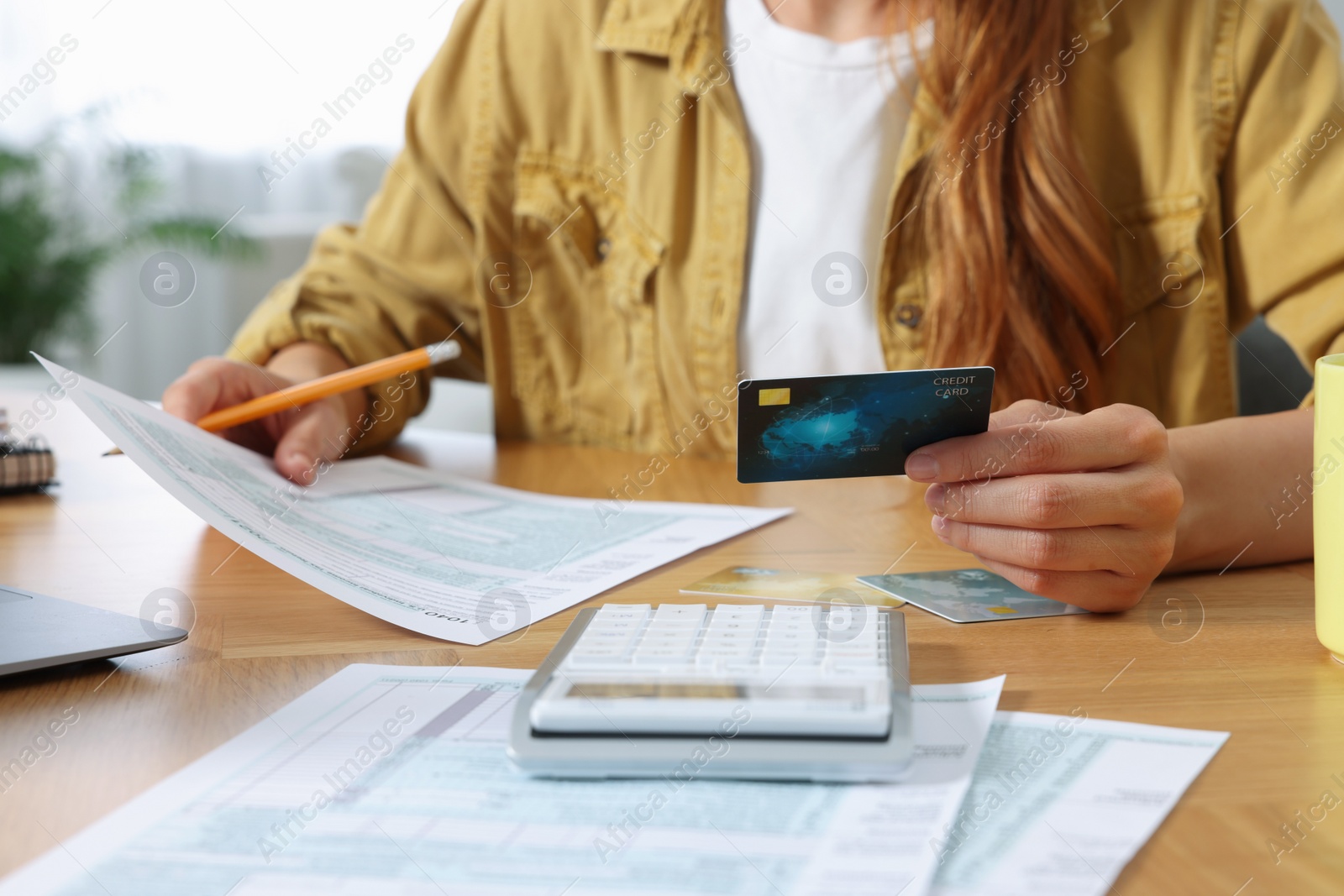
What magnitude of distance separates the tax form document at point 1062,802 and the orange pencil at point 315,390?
1.64ft

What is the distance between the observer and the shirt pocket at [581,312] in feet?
3.28

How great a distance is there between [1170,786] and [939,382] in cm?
19

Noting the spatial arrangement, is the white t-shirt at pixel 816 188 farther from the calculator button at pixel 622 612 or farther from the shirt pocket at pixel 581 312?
the calculator button at pixel 622 612

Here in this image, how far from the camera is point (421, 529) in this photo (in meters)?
0.63

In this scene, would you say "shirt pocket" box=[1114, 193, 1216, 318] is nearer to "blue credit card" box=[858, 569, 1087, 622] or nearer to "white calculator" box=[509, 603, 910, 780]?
"blue credit card" box=[858, 569, 1087, 622]

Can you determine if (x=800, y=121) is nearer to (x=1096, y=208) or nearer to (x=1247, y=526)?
(x=1096, y=208)

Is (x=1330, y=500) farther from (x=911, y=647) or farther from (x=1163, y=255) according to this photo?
(x=1163, y=255)

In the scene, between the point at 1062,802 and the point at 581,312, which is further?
the point at 581,312

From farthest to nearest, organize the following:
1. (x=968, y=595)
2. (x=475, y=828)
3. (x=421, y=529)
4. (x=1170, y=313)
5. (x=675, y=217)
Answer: (x=675, y=217) < (x=1170, y=313) < (x=421, y=529) < (x=968, y=595) < (x=475, y=828)

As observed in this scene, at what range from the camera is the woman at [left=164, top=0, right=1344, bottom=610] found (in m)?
0.80

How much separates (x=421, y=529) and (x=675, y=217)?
450 millimetres

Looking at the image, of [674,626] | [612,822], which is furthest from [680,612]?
[612,822]

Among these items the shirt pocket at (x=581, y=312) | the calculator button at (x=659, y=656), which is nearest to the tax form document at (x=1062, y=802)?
the calculator button at (x=659, y=656)

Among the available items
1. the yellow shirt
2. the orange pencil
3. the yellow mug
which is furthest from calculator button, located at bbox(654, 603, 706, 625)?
the yellow shirt
